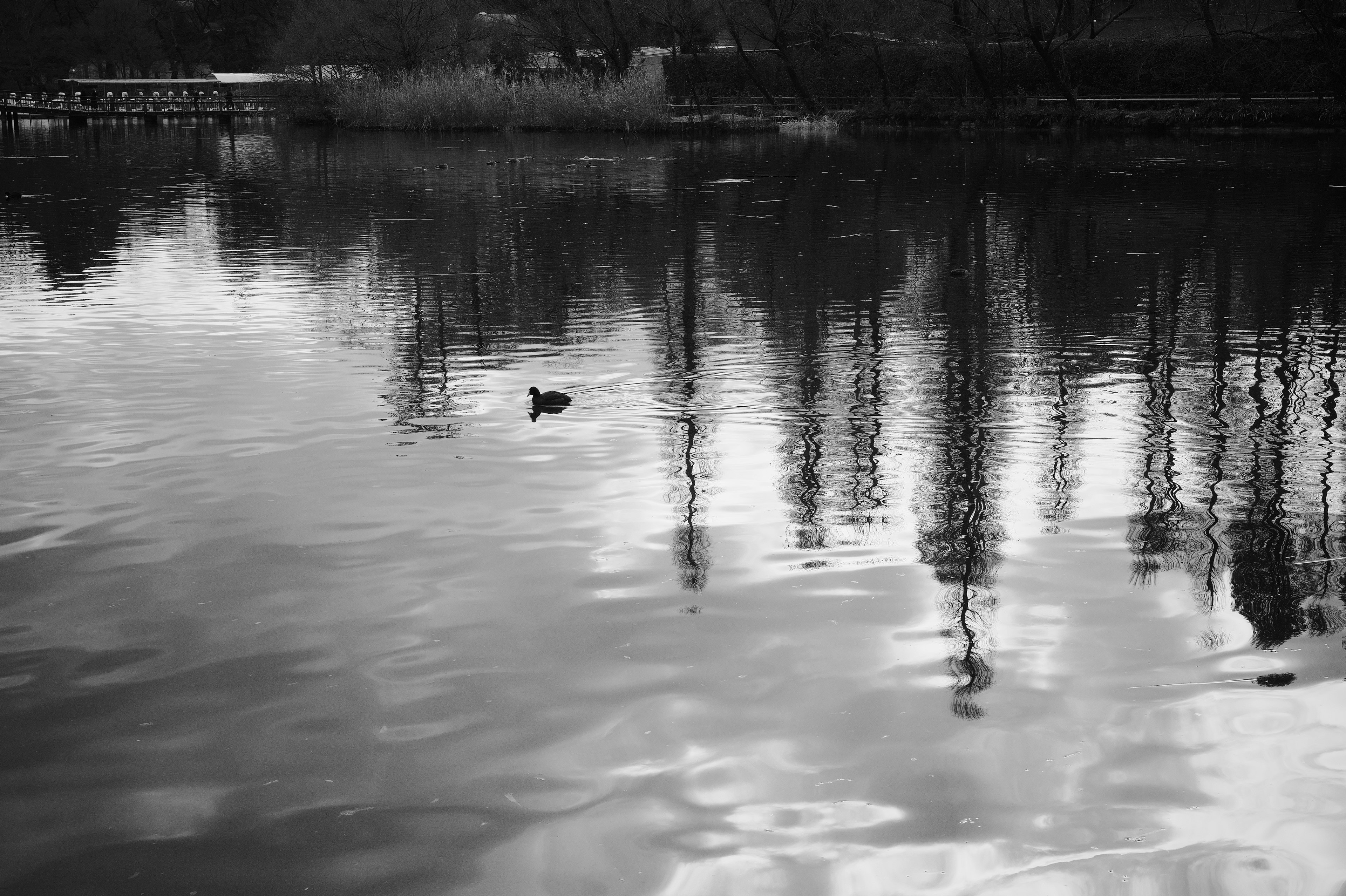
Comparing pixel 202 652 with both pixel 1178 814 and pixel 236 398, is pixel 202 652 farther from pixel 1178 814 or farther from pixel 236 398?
pixel 236 398

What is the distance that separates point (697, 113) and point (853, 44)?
753 centimetres

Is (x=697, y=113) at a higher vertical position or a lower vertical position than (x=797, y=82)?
lower

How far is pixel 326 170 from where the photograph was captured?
32906 millimetres

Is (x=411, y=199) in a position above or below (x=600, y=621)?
above

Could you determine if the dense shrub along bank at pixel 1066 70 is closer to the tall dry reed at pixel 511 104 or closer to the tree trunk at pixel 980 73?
the tree trunk at pixel 980 73

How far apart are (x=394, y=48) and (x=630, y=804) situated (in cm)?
6786

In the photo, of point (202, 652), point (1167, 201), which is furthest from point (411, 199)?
point (202, 652)

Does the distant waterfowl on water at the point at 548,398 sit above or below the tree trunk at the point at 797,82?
below

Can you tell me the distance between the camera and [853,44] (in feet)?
185

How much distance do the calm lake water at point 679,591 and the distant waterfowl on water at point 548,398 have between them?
0.32 feet

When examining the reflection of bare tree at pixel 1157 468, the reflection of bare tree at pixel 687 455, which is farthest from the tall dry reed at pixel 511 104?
the reflection of bare tree at pixel 1157 468

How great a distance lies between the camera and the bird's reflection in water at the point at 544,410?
870 cm

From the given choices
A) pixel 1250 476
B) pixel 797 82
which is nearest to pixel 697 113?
pixel 797 82

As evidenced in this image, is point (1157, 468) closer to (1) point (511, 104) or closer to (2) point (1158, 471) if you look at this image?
(2) point (1158, 471)
